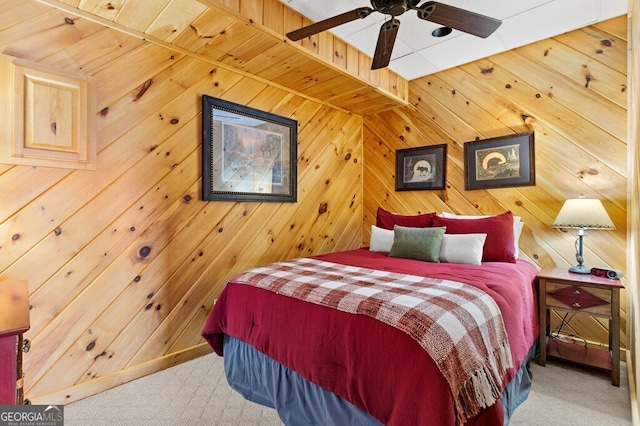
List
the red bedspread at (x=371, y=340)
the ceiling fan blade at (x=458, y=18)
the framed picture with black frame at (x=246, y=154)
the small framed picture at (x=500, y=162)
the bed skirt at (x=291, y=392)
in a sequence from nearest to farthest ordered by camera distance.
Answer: the red bedspread at (x=371, y=340)
the bed skirt at (x=291, y=392)
the ceiling fan blade at (x=458, y=18)
the framed picture with black frame at (x=246, y=154)
the small framed picture at (x=500, y=162)

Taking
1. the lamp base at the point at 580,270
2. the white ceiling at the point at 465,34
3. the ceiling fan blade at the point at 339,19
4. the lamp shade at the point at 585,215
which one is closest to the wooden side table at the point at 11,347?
the ceiling fan blade at the point at 339,19

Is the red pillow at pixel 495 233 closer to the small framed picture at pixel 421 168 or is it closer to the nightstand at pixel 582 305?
the nightstand at pixel 582 305

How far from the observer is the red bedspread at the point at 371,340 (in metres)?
1.20

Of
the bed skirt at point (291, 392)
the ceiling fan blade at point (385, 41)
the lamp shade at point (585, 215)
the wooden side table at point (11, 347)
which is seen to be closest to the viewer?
the wooden side table at point (11, 347)

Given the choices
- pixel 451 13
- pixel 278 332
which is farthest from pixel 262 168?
pixel 451 13

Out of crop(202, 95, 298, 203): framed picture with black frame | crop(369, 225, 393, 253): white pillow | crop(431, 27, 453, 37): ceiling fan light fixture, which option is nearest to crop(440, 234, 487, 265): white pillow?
crop(369, 225, 393, 253): white pillow

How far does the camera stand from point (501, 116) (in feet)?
10.1

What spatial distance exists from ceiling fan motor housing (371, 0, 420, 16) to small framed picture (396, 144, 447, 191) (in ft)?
6.39

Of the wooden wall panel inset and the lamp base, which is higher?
the wooden wall panel inset

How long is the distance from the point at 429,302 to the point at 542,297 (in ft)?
4.87

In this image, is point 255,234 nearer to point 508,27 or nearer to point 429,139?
point 429,139

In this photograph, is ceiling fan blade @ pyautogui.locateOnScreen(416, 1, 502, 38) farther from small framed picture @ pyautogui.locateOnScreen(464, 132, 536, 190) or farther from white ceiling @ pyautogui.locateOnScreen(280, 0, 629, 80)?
small framed picture @ pyautogui.locateOnScreen(464, 132, 536, 190)

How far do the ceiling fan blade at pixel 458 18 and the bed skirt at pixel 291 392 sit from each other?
6.38 feet

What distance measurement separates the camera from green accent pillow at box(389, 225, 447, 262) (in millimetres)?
2585
